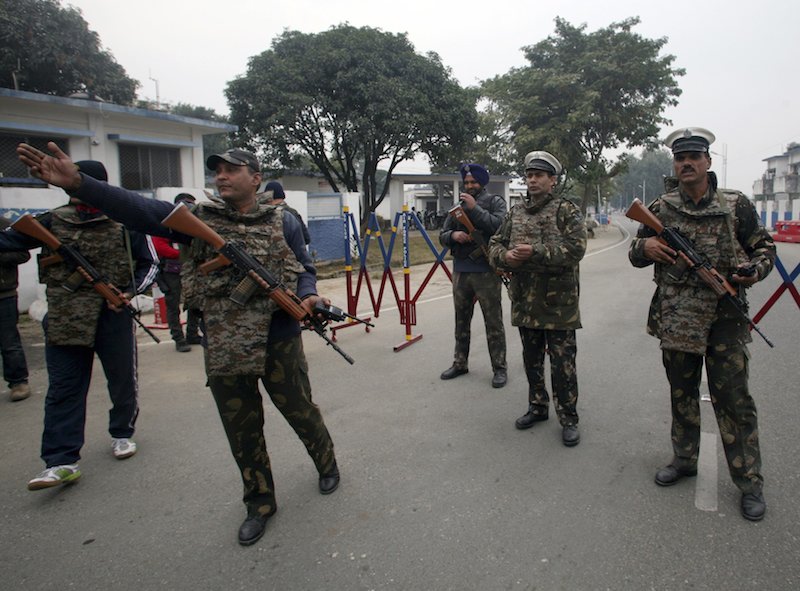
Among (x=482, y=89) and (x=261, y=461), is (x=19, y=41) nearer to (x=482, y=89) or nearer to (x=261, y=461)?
(x=261, y=461)

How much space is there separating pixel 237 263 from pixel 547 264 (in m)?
1.88

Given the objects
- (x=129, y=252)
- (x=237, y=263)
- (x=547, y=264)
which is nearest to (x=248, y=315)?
(x=237, y=263)

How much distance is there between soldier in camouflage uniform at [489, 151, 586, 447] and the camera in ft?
10.9

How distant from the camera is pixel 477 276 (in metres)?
4.57

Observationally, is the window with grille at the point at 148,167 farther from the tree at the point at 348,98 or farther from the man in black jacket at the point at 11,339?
the man in black jacket at the point at 11,339

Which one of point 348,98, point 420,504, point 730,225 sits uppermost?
point 348,98

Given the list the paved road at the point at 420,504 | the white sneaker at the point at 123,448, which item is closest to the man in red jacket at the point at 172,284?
the paved road at the point at 420,504

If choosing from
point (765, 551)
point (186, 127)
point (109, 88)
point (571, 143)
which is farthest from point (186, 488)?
point (571, 143)

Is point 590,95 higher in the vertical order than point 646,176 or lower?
lower

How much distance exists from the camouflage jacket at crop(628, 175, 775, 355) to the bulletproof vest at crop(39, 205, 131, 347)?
318 cm

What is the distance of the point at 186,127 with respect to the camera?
572 inches

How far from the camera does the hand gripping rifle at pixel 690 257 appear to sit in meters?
2.60

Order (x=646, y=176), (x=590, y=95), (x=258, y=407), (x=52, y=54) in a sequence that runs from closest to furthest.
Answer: (x=258, y=407)
(x=52, y=54)
(x=590, y=95)
(x=646, y=176)

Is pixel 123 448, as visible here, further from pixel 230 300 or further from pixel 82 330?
pixel 230 300
